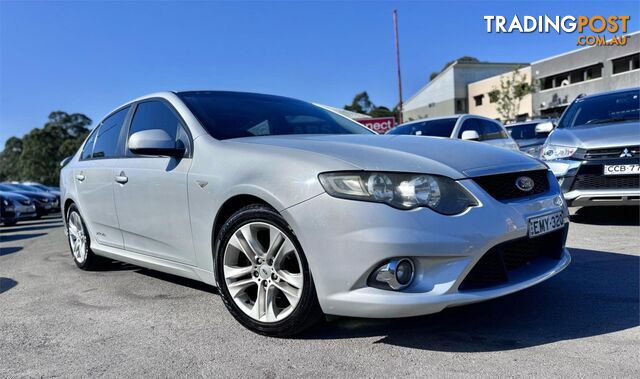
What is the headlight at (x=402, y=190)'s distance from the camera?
7.73 feet

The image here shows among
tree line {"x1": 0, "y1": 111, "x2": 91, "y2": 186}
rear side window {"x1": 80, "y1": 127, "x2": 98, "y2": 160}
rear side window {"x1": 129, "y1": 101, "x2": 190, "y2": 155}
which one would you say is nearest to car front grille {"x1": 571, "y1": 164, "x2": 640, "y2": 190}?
rear side window {"x1": 129, "y1": 101, "x2": 190, "y2": 155}

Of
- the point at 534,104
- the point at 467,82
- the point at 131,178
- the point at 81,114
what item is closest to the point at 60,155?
the point at 81,114

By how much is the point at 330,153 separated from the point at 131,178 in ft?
5.93

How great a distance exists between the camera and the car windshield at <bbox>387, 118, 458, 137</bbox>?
8.44m

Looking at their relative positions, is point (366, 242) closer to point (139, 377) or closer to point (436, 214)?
point (436, 214)

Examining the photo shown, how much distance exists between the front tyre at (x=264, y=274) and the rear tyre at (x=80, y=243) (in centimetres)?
230

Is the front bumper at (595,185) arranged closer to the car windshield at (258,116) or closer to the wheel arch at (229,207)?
the car windshield at (258,116)

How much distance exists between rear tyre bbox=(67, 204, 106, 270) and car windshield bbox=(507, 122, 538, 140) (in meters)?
11.4

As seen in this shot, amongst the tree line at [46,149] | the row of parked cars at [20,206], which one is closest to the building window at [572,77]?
the row of parked cars at [20,206]

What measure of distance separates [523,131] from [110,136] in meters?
11.8

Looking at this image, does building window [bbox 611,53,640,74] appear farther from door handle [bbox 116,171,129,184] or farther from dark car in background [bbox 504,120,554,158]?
door handle [bbox 116,171,129,184]

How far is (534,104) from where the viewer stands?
4262cm

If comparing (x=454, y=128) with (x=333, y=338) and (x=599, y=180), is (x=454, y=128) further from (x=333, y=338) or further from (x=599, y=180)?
(x=333, y=338)

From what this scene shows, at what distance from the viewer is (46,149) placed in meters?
59.2
